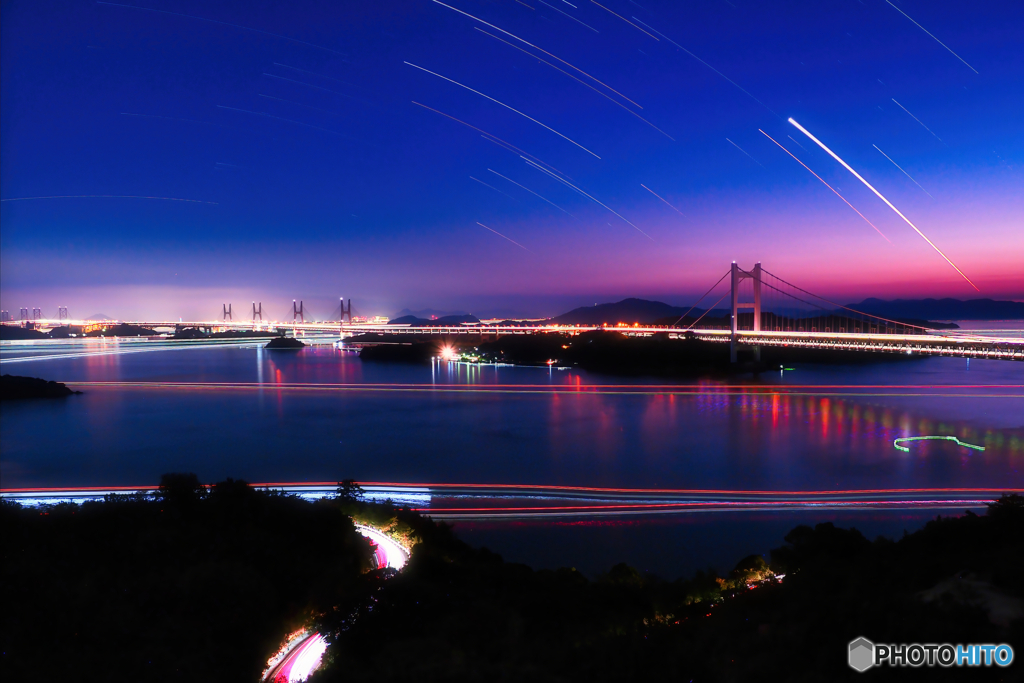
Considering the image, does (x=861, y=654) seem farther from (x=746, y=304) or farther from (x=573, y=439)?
(x=746, y=304)

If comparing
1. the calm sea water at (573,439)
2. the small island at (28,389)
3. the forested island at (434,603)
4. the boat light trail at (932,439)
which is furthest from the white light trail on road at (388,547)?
the small island at (28,389)

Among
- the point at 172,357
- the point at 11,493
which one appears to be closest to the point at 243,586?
the point at 11,493

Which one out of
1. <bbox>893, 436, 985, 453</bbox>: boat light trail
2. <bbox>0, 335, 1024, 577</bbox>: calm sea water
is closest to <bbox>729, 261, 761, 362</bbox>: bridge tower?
<bbox>0, 335, 1024, 577</bbox>: calm sea water

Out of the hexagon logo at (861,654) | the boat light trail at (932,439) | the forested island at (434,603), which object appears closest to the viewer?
the hexagon logo at (861,654)

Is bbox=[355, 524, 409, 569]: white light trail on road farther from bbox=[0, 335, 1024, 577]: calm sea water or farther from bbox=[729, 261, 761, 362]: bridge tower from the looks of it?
bbox=[729, 261, 761, 362]: bridge tower

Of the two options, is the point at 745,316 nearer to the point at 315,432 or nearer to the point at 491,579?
the point at 315,432

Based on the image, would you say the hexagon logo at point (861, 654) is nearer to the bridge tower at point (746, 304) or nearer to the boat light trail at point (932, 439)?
the boat light trail at point (932, 439)
